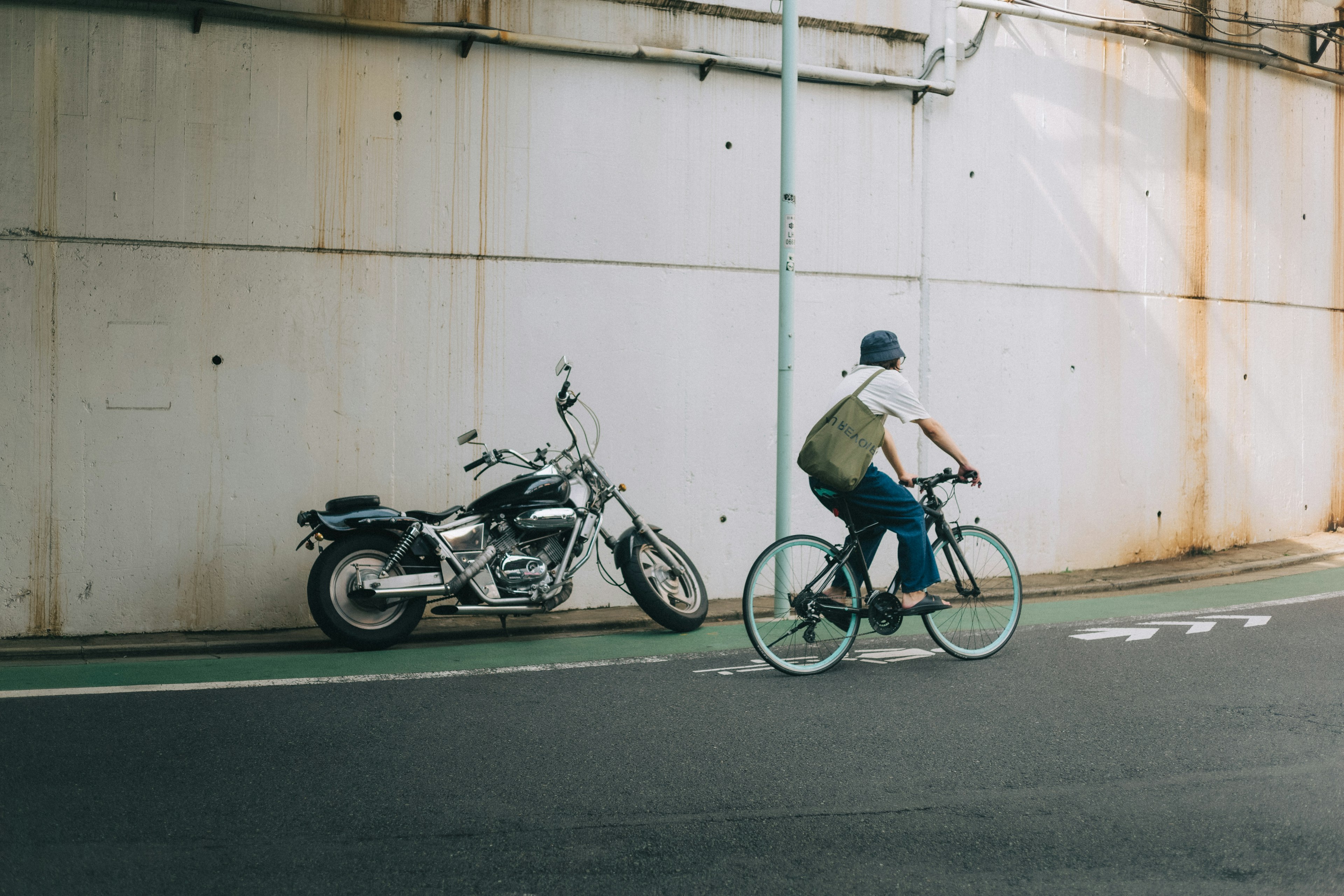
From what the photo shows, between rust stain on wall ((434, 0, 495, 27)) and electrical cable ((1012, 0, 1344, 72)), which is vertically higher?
electrical cable ((1012, 0, 1344, 72))

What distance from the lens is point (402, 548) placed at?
283 inches

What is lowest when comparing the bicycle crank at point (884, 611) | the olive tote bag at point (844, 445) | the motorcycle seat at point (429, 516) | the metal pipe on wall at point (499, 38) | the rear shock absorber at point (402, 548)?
the bicycle crank at point (884, 611)

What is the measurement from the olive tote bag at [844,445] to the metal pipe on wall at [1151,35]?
16.0 feet

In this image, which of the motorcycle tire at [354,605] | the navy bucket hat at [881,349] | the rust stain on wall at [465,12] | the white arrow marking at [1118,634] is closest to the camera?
the navy bucket hat at [881,349]

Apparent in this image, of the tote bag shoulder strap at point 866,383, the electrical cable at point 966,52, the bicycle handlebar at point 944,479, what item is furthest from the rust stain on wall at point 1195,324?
the tote bag shoulder strap at point 866,383

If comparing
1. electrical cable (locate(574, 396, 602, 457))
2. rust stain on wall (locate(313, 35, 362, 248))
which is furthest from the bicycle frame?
rust stain on wall (locate(313, 35, 362, 248))

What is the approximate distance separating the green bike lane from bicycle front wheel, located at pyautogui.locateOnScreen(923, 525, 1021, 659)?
92 centimetres

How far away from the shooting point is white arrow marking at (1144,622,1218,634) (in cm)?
754

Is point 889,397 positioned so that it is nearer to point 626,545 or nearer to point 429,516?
point 626,545

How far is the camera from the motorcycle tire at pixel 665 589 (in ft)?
24.8

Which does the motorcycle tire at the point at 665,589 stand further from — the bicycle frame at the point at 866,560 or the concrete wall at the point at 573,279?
the bicycle frame at the point at 866,560

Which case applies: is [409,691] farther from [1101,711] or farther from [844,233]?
[844,233]

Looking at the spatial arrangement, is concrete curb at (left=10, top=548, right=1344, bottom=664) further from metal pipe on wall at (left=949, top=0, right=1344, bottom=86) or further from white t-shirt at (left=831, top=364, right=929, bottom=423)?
metal pipe on wall at (left=949, top=0, right=1344, bottom=86)

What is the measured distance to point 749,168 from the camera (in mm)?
9359
